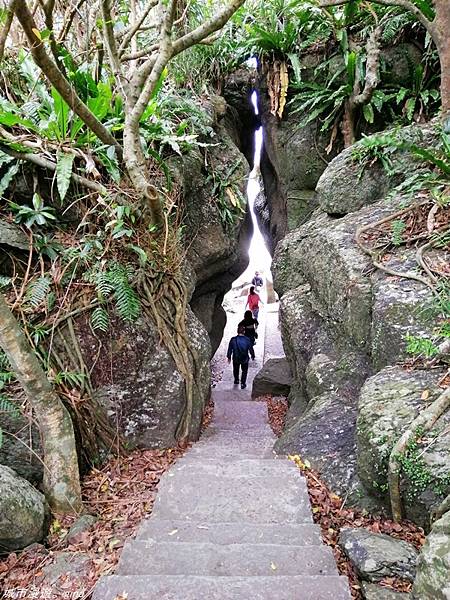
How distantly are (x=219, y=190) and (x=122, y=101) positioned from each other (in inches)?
108

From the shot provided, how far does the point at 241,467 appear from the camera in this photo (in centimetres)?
318

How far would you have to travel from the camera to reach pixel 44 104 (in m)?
4.10

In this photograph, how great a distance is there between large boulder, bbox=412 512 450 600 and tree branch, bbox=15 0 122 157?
323 cm

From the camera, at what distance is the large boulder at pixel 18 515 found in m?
2.29

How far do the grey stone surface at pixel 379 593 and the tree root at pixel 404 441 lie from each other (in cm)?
64

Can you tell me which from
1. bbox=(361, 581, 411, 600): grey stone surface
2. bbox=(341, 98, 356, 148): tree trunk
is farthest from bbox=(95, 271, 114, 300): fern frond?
bbox=(341, 98, 356, 148): tree trunk

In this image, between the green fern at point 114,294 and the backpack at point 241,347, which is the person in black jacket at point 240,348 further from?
the green fern at point 114,294

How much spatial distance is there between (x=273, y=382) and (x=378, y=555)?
20.5 feet

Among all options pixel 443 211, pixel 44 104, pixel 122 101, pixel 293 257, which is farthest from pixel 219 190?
pixel 443 211

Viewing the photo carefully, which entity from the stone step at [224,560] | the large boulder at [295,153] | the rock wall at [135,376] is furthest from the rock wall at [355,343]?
the large boulder at [295,153]

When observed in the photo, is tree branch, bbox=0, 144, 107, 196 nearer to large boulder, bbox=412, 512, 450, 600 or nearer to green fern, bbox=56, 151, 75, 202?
green fern, bbox=56, 151, 75, 202

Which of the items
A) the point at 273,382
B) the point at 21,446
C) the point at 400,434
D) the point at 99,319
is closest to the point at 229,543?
the point at 400,434

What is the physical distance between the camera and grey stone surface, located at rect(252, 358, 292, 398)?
8.19 m

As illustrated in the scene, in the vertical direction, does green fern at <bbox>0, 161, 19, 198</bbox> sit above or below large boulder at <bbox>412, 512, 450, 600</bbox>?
above
